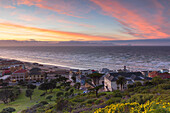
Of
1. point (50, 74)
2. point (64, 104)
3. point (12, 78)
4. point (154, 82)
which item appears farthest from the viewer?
point (50, 74)

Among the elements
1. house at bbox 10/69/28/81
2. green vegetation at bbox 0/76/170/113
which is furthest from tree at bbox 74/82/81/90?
house at bbox 10/69/28/81

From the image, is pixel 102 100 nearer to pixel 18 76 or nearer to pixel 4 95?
pixel 4 95

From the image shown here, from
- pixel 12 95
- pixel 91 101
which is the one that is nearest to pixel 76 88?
pixel 12 95

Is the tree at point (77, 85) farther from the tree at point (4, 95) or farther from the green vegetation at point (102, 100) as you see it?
the tree at point (4, 95)

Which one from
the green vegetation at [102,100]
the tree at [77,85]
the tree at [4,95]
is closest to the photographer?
the green vegetation at [102,100]

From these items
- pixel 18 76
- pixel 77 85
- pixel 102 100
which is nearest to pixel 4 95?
pixel 77 85

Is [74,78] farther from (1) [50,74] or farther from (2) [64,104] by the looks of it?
(2) [64,104]

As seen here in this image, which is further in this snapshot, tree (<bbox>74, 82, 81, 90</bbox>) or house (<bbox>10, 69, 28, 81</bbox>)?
house (<bbox>10, 69, 28, 81</bbox>)

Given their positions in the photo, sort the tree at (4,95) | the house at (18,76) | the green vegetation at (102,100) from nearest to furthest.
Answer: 1. the green vegetation at (102,100)
2. the tree at (4,95)
3. the house at (18,76)

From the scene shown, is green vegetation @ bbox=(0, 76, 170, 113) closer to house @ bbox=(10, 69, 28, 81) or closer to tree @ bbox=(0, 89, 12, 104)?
tree @ bbox=(0, 89, 12, 104)

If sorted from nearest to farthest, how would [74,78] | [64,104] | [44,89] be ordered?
[64,104]
[44,89]
[74,78]

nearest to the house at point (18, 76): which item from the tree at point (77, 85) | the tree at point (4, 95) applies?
the tree at point (4, 95)
